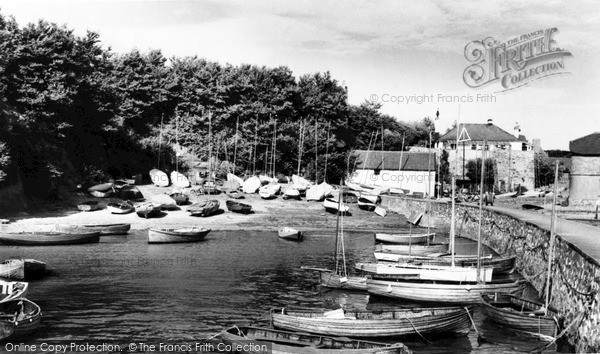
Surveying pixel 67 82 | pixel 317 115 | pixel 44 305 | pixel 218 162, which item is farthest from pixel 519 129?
pixel 44 305

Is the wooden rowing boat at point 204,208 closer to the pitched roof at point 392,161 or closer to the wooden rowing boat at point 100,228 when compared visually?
the wooden rowing boat at point 100,228

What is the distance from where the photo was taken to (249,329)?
22125mm

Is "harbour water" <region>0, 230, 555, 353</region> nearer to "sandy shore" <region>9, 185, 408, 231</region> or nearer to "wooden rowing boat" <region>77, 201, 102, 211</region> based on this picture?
"sandy shore" <region>9, 185, 408, 231</region>

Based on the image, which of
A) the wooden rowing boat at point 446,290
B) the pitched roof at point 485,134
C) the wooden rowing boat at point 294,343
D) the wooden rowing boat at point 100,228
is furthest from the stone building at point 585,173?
the wooden rowing boat at point 294,343

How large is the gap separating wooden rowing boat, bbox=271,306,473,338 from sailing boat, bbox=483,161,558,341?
1732 millimetres

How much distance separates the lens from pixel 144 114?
88.5m

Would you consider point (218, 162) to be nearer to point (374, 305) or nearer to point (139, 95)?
point (139, 95)

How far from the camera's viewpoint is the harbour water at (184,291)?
2512cm

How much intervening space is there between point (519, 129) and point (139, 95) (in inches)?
2642

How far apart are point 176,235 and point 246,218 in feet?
42.3

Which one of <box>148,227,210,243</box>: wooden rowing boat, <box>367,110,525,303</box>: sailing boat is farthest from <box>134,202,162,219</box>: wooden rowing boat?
<box>367,110,525,303</box>: sailing boat

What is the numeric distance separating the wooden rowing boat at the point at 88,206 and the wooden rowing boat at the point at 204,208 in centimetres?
907

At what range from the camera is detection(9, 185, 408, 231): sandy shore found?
181 ft

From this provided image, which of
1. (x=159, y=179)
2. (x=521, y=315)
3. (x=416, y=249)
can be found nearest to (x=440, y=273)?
A: (x=521, y=315)
